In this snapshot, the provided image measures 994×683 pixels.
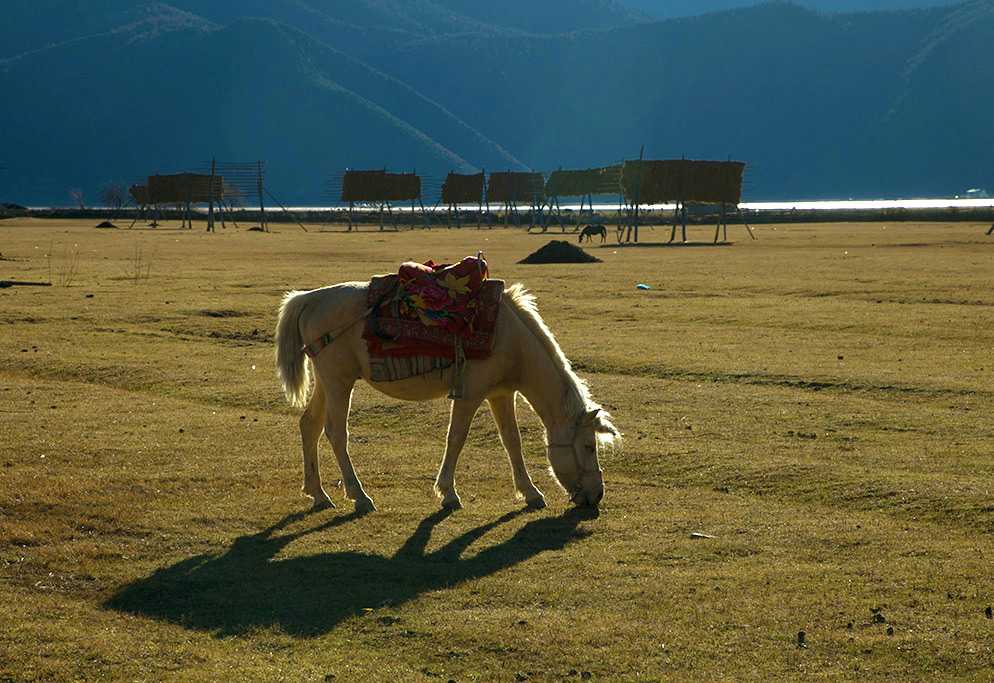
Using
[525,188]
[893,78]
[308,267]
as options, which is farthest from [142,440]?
[893,78]

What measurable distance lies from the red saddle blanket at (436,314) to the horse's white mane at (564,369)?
0.24 metres

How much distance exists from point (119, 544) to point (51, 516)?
743mm

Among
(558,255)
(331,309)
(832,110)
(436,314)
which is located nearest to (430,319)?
(436,314)

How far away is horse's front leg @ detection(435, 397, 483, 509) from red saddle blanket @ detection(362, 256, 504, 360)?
1.33 ft

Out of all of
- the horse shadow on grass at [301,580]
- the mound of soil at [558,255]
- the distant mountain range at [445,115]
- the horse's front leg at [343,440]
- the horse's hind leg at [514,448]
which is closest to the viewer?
the horse shadow on grass at [301,580]

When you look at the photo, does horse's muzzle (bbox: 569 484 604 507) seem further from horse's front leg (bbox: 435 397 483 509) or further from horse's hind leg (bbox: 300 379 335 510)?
horse's hind leg (bbox: 300 379 335 510)

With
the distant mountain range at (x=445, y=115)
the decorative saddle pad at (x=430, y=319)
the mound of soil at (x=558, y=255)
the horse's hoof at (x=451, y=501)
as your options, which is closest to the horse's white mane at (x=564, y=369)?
the decorative saddle pad at (x=430, y=319)

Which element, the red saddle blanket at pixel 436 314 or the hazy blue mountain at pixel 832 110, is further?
the hazy blue mountain at pixel 832 110

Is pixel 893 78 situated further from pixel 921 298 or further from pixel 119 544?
pixel 119 544

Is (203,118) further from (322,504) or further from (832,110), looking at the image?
(322,504)

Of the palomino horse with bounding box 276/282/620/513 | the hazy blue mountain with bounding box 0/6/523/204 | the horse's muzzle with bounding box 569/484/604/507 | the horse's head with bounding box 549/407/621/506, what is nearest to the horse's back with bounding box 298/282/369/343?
the palomino horse with bounding box 276/282/620/513

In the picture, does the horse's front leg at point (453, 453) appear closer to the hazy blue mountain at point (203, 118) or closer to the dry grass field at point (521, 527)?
the dry grass field at point (521, 527)

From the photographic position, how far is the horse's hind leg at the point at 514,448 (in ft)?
23.5

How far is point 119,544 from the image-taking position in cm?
609
